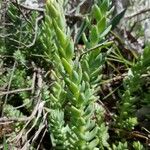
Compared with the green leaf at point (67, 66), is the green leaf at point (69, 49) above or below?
above

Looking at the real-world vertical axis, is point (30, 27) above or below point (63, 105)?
above

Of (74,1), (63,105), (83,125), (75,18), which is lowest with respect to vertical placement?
(83,125)

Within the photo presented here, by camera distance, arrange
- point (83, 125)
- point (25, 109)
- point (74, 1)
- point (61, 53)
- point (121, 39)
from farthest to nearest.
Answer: point (74, 1) → point (121, 39) → point (25, 109) → point (83, 125) → point (61, 53)

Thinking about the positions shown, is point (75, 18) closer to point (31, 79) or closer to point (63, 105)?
point (31, 79)

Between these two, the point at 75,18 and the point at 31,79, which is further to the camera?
the point at 75,18

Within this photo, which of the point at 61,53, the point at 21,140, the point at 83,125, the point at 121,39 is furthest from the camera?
the point at 121,39

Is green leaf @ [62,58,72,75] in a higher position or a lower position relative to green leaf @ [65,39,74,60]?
lower

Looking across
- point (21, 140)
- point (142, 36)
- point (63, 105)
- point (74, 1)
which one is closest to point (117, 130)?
point (63, 105)
